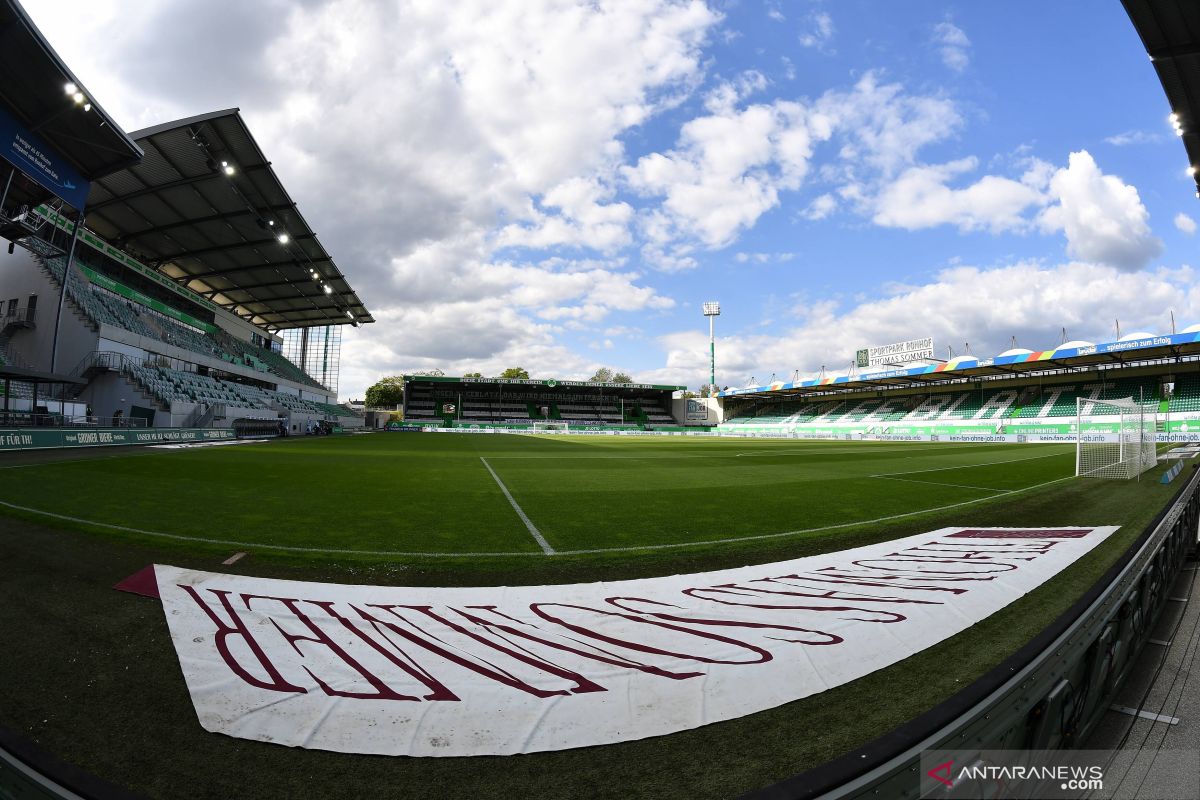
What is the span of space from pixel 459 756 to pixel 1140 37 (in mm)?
11415

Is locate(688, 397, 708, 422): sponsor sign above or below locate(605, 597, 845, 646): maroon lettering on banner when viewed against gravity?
above

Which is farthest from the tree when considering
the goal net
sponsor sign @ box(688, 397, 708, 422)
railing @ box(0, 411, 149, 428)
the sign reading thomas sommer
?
the goal net

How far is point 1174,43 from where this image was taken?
20.5ft

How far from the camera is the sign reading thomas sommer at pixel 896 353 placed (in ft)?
176

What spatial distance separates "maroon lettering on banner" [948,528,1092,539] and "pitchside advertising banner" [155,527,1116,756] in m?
1.56

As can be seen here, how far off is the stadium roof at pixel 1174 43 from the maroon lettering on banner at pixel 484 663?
1041 cm

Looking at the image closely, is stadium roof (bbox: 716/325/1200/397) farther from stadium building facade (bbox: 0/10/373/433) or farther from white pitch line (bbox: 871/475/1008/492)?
stadium building facade (bbox: 0/10/373/433)

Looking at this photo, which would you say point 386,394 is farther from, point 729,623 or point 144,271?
point 729,623

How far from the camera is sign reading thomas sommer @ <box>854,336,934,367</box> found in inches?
2117

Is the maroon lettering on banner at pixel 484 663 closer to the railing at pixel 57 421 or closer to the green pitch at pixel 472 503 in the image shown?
the green pitch at pixel 472 503

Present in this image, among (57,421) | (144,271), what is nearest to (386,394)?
(144,271)

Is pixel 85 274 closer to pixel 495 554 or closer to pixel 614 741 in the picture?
pixel 495 554

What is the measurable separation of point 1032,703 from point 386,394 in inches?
4173

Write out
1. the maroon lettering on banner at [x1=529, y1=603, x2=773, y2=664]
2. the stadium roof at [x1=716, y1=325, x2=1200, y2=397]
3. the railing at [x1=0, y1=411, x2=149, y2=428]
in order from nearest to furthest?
the maroon lettering on banner at [x1=529, y1=603, x2=773, y2=664] < the railing at [x1=0, y1=411, x2=149, y2=428] < the stadium roof at [x1=716, y1=325, x2=1200, y2=397]
